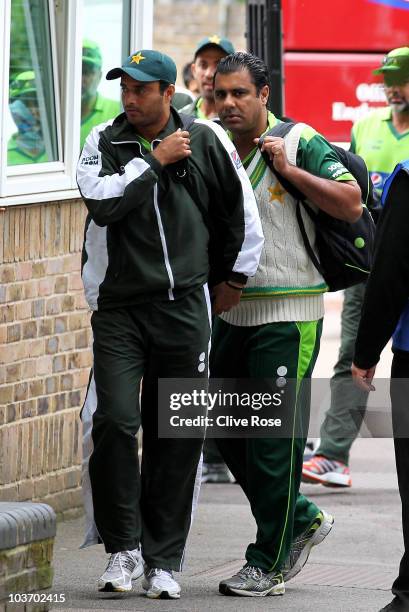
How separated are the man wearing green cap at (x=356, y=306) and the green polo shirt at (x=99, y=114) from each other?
1.52 meters

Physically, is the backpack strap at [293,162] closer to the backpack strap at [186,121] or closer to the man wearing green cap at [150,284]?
the man wearing green cap at [150,284]

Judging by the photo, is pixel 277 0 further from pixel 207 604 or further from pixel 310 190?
pixel 207 604

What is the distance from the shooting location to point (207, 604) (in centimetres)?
606

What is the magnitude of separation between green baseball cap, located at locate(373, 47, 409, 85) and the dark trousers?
11.8ft

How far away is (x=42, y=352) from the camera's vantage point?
7.50 m

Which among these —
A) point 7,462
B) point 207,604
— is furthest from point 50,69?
point 207,604

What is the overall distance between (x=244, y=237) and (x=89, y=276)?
0.61m

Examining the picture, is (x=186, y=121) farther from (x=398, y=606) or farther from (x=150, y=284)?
(x=398, y=606)

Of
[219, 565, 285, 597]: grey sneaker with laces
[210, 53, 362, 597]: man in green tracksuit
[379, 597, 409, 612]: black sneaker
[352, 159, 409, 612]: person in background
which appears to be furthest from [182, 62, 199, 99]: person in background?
[379, 597, 409, 612]: black sneaker

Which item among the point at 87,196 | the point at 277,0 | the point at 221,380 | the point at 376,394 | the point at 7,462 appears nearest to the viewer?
the point at 87,196

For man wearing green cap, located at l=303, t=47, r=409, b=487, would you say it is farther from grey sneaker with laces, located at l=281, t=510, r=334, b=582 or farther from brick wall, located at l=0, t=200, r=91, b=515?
grey sneaker with laces, located at l=281, t=510, r=334, b=582

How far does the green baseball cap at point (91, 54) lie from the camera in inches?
311

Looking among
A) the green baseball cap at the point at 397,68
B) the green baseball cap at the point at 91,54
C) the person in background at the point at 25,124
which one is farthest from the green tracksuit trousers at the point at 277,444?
the green baseball cap at the point at 397,68

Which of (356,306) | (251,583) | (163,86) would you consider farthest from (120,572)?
(356,306)
